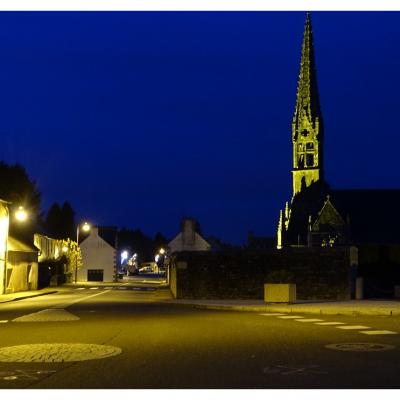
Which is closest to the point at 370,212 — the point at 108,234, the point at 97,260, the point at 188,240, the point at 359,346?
the point at 188,240

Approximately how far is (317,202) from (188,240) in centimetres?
2496

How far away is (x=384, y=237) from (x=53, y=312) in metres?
69.7

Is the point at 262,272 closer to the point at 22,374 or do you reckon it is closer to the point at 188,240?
the point at 22,374

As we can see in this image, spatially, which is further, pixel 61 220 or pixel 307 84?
pixel 61 220

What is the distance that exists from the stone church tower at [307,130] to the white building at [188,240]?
2615 cm

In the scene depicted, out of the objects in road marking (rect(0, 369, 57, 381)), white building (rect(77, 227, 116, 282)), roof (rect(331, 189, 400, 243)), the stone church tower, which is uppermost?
the stone church tower

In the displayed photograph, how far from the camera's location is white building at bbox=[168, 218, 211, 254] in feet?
271

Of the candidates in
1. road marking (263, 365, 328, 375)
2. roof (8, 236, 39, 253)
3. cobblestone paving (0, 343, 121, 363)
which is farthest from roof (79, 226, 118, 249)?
road marking (263, 365, 328, 375)

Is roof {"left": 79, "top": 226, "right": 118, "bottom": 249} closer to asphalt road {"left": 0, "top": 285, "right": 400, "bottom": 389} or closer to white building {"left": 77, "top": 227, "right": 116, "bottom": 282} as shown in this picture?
white building {"left": 77, "top": 227, "right": 116, "bottom": 282}

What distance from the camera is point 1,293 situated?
141ft

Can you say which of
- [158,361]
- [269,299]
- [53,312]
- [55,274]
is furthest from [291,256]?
[55,274]

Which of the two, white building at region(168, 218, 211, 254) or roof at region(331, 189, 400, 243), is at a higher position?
roof at region(331, 189, 400, 243)

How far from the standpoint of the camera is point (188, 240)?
82.7 m

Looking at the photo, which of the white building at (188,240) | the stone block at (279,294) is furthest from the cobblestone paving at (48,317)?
the white building at (188,240)
